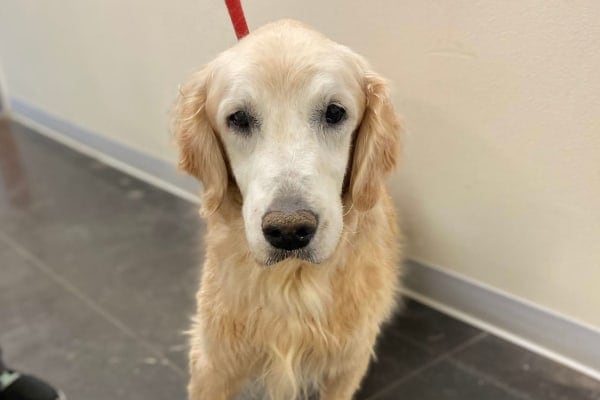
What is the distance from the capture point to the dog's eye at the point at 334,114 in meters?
1.09

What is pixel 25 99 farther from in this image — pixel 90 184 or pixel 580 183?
pixel 580 183

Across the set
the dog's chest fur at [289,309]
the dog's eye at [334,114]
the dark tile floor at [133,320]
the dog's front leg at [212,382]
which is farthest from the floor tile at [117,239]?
the dog's eye at [334,114]

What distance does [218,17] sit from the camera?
212 cm

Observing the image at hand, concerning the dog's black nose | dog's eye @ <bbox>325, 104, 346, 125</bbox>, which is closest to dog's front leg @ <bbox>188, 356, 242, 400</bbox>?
the dog's black nose

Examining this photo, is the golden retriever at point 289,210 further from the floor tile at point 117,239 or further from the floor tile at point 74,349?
the floor tile at point 117,239

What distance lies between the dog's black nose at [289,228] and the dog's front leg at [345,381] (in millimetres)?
456

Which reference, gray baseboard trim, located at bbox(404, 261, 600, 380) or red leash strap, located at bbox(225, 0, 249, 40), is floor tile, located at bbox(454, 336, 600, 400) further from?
red leash strap, located at bbox(225, 0, 249, 40)

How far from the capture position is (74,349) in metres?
1.76

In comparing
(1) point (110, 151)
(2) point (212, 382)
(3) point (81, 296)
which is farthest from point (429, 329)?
(1) point (110, 151)

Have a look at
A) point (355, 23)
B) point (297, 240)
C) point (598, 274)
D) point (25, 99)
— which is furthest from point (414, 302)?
point (25, 99)

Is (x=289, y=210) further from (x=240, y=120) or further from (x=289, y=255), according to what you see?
(x=240, y=120)

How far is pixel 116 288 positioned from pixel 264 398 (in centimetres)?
82

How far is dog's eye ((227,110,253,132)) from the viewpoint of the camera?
1.08m

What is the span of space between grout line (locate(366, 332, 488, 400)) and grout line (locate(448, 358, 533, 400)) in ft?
0.09
